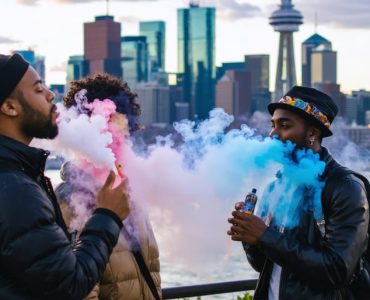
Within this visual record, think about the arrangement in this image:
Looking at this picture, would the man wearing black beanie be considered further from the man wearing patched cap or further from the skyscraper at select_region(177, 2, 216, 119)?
the skyscraper at select_region(177, 2, 216, 119)

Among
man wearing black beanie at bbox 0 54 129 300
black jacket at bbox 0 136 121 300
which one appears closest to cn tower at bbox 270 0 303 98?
man wearing black beanie at bbox 0 54 129 300

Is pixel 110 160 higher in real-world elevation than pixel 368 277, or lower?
higher

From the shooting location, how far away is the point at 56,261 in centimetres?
274

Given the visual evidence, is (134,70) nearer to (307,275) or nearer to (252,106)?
(252,106)

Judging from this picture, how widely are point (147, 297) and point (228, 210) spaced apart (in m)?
0.62

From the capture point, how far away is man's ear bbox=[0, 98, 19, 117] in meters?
2.95

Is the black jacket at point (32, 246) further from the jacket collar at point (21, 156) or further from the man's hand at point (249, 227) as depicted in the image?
the man's hand at point (249, 227)

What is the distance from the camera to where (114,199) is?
10.2ft

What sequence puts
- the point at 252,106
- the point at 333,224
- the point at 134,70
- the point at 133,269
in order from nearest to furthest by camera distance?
the point at 333,224 → the point at 133,269 → the point at 252,106 → the point at 134,70

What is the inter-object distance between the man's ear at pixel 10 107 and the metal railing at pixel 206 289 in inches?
104

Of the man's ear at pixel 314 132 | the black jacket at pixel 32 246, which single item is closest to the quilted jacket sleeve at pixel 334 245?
the man's ear at pixel 314 132

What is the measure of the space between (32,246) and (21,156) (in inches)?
14.4

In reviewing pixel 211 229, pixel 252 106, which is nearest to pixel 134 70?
pixel 252 106

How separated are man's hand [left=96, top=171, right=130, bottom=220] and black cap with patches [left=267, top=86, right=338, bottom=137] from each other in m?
1.16
